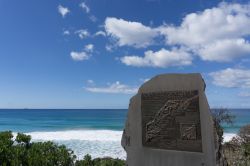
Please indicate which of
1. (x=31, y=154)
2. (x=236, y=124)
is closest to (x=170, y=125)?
(x=31, y=154)

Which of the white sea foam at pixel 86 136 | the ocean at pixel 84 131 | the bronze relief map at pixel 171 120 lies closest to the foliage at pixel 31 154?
the bronze relief map at pixel 171 120

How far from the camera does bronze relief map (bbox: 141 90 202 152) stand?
6.67m

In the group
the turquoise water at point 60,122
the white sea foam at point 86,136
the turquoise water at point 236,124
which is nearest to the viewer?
the white sea foam at point 86,136

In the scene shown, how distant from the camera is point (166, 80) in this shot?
282 inches

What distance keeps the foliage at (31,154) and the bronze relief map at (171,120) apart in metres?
2.12

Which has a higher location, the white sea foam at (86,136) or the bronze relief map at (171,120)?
the bronze relief map at (171,120)

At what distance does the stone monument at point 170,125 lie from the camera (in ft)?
21.6

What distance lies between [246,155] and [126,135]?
751 centimetres

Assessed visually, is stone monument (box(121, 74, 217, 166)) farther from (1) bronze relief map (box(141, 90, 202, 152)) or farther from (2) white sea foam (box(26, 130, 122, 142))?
(2) white sea foam (box(26, 130, 122, 142))

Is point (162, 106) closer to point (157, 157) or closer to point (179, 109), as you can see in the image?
point (179, 109)

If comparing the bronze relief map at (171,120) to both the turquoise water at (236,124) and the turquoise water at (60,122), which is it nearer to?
the turquoise water at (236,124)

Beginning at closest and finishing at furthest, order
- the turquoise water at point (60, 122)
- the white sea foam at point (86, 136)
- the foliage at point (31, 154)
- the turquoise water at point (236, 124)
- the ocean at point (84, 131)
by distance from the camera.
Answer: the foliage at point (31, 154), the ocean at point (84, 131), the white sea foam at point (86, 136), the turquoise water at point (236, 124), the turquoise water at point (60, 122)

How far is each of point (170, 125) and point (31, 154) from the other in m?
3.30

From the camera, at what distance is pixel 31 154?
802 cm
